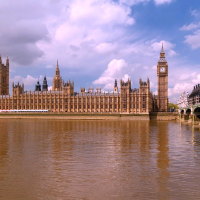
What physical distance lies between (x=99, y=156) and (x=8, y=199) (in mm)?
10820

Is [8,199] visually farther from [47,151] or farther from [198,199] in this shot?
[47,151]

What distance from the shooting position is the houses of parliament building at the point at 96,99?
114 m

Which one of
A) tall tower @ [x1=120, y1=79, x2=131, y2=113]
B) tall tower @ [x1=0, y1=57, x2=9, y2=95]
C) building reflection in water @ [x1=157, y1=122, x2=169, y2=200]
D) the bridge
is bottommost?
building reflection in water @ [x1=157, y1=122, x2=169, y2=200]

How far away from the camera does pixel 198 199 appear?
42.5 feet

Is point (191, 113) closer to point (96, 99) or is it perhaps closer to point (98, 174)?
point (96, 99)

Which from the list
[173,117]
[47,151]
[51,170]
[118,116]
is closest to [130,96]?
[118,116]

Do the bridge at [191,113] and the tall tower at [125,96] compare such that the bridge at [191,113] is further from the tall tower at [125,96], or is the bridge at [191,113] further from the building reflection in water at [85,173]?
the building reflection in water at [85,173]

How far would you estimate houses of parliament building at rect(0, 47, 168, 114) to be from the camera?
113688 millimetres

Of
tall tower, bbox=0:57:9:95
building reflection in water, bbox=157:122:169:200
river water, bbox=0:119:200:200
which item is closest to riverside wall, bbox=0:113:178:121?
tall tower, bbox=0:57:9:95

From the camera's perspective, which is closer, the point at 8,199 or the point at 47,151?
the point at 8,199

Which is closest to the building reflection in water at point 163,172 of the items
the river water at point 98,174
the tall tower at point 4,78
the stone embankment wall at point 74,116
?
the river water at point 98,174

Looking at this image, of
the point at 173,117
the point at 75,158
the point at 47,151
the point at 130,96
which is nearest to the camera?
the point at 75,158

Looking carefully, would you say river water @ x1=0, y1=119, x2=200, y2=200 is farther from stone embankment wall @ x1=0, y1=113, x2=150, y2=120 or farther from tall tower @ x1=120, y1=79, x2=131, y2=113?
tall tower @ x1=120, y1=79, x2=131, y2=113

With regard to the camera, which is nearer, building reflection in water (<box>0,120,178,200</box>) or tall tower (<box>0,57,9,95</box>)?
building reflection in water (<box>0,120,178,200</box>)
